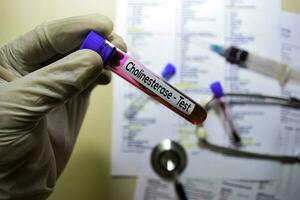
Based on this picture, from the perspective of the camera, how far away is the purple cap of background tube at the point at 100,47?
48 cm

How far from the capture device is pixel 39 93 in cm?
47

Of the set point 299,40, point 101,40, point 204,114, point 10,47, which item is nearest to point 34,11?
point 10,47

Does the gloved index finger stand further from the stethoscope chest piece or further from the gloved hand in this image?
the stethoscope chest piece

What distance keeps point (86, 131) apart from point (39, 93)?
0.95 ft

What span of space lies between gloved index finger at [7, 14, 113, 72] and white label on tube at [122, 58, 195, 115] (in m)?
0.09

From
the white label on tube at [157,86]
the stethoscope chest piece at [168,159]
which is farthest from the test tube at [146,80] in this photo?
the stethoscope chest piece at [168,159]

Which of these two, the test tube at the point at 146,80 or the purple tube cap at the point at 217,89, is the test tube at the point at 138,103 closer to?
the purple tube cap at the point at 217,89

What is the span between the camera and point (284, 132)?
0.76 m

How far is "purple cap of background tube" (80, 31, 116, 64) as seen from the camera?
0.48 metres

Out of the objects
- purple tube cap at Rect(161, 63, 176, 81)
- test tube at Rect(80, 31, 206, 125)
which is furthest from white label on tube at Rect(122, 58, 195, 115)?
purple tube cap at Rect(161, 63, 176, 81)

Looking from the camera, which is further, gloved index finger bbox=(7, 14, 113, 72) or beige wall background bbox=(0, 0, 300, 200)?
beige wall background bbox=(0, 0, 300, 200)

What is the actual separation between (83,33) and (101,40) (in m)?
0.06

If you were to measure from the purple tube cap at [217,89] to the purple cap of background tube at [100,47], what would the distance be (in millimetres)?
328

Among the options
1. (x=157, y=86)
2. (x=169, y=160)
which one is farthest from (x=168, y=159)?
(x=157, y=86)
